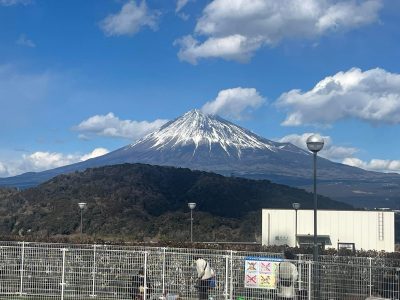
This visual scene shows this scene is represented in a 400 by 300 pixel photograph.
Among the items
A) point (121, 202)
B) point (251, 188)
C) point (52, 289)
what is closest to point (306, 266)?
point (52, 289)

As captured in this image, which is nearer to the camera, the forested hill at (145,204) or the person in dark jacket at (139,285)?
the person in dark jacket at (139,285)

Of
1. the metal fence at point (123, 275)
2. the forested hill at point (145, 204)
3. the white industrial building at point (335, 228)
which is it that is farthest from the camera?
the forested hill at point (145, 204)

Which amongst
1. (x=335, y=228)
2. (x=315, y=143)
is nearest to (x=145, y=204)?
(x=335, y=228)

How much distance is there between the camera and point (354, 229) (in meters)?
45.6

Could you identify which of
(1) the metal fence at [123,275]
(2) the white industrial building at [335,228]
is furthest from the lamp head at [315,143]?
(2) the white industrial building at [335,228]

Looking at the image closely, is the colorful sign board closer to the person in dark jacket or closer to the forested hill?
the person in dark jacket

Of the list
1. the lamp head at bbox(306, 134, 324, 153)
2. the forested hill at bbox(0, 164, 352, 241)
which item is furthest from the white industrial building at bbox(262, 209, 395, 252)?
the lamp head at bbox(306, 134, 324, 153)

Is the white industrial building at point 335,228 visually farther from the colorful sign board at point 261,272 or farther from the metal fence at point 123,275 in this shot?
the colorful sign board at point 261,272

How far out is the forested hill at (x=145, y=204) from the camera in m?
59.0

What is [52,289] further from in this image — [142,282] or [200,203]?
[200,203]

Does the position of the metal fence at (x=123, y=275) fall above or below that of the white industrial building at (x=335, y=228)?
below

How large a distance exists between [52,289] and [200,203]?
2227 inches

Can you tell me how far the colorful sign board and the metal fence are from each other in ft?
1.76

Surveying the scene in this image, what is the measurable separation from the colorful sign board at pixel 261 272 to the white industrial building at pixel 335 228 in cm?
3023
